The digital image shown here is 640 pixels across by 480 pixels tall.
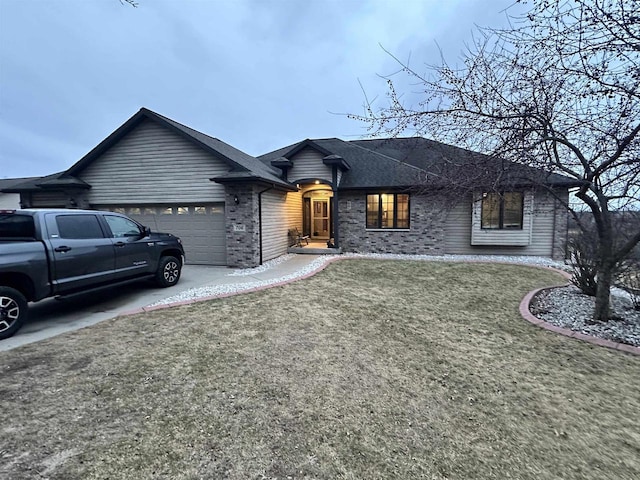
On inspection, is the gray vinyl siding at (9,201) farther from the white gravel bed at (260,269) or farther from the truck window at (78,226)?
the truck window at (78,226)

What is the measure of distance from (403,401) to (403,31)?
Result: 559 centimetres

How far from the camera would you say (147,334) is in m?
4.62

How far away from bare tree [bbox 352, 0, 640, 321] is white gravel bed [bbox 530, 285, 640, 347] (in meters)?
0.31

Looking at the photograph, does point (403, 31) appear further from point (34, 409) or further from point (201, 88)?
point (201, 88)

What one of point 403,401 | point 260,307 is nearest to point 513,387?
point 403,401

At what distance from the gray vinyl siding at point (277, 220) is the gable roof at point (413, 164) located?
Result: 2.07 m

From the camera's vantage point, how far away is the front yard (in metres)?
2.22

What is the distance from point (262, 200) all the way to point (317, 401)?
324 inches

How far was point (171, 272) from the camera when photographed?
771cm

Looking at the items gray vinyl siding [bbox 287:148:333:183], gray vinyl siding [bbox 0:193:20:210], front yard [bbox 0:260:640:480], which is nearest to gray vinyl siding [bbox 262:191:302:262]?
gray vinyl siding [bbox 287:148:333:183]

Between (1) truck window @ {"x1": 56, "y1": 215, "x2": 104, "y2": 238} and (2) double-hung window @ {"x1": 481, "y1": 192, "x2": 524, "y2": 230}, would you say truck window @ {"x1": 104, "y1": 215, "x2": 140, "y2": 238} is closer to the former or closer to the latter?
(1) truck window @ {"x1": 56, "y1": 215, "x2": 104, "y2": 238}

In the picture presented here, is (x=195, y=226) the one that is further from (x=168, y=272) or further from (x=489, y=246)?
(x=489, y=246)

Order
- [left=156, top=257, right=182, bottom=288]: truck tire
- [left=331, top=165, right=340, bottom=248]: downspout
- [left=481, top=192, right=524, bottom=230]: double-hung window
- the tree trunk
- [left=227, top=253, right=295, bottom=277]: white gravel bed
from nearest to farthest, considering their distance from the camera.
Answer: the tree trunk, [left=156, top=257, right=182, bottom=288]: truck tire, [left=227, top=253, right=295, bottom=277]: white gravel bed, [left=481, top=192, right=524, bottom=230]: double-hung window, [left=331, top=165, right=340, bottom=248]: downspout

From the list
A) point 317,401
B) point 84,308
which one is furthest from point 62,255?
point 317,401
